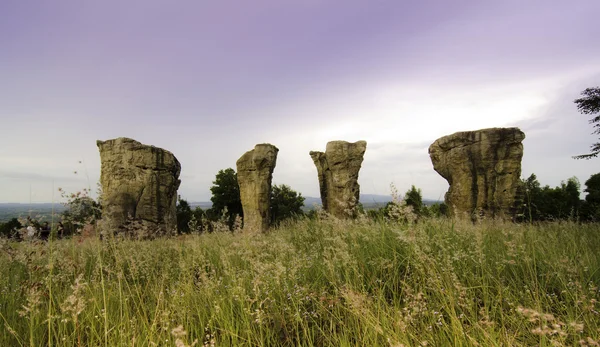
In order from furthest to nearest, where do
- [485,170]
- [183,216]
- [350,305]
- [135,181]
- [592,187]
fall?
[183,216], [592,187], [485,170], [135,181], [350,305]

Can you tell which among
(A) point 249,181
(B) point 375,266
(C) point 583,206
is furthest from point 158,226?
(C) point 583,206

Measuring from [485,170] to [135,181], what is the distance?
14.0 m

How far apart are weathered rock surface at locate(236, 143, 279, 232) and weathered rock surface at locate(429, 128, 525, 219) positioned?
776 cm

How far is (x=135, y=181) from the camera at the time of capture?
11453 mm

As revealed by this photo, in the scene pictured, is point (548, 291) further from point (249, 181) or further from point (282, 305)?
point (249, 181)

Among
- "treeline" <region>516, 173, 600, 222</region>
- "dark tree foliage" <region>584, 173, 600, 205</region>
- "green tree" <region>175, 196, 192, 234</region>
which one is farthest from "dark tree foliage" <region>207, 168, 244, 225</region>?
"dark tree foliage" <region>584, 173, 600, 205</region>

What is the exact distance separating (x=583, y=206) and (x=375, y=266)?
2743 centimetres

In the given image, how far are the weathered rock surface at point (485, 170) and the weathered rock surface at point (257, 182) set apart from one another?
776 centimetres

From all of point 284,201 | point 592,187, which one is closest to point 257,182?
point 284,201

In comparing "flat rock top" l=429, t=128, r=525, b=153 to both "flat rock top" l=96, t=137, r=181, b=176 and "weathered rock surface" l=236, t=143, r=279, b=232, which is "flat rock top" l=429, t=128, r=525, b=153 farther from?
"flat rock top" l=96, t=137, r=181, b=176

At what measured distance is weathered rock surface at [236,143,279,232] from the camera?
12.4m

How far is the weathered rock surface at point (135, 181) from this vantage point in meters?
11.2

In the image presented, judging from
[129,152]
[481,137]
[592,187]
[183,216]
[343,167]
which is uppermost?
[481,137]

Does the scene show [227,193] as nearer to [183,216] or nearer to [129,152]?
[183,216]
